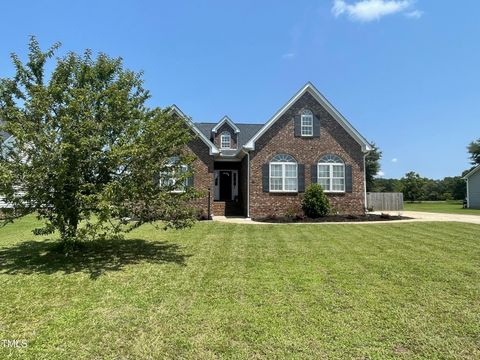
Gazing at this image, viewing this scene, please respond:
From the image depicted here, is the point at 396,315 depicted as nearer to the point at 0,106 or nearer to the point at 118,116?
the point at 118,116

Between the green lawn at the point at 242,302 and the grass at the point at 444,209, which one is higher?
the grass at the point at 444,209

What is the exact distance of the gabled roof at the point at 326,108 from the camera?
18781 millimetres

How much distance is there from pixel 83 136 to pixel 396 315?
6.82m

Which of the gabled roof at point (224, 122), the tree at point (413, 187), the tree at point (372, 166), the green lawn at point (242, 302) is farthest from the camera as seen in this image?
the tree at point (413, 187)

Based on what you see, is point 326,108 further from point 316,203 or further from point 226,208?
point 226,208

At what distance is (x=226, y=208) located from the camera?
67.6 feet

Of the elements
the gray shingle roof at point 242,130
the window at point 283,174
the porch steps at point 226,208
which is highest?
the gray shingle roof at point 242,130

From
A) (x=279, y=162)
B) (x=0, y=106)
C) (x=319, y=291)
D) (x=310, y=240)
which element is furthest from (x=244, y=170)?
(x=319, y=291)

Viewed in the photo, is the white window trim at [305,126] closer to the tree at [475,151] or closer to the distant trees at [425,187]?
the distant trees at [425,187]

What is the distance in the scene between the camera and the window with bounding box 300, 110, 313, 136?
19.2m

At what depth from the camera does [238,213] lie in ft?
68.3

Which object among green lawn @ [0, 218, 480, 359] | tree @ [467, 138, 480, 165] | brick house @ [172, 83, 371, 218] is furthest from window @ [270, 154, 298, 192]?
tree @ [467, 138, 480, 165]

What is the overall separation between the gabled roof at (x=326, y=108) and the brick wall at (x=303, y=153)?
0.19m

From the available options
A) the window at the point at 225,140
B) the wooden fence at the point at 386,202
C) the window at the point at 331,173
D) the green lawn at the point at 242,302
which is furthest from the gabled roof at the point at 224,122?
the green lawn at the point at 242,302
